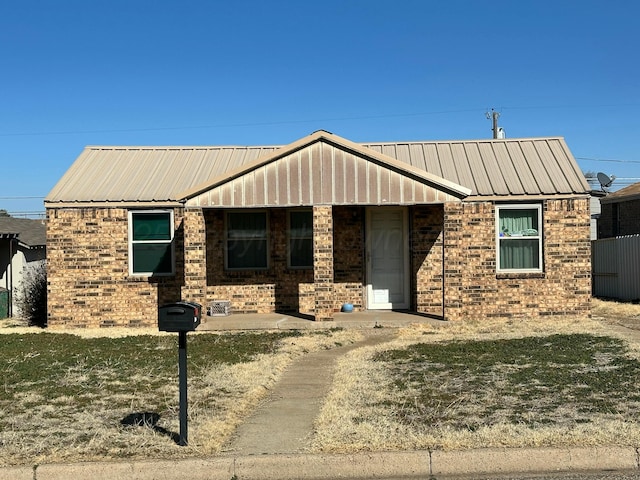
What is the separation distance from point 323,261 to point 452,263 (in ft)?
8.56

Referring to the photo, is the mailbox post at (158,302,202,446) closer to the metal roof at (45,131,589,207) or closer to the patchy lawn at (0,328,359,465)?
the patchy lawn at (0,328,359,465)

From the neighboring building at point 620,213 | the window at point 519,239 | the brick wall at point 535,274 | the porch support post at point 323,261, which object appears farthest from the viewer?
the neighboring building at point 620,213

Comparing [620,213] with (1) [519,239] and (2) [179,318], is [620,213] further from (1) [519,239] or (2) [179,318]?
(2) [179,318]

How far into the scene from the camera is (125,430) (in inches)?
237

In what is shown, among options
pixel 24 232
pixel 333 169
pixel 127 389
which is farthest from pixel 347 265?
pixel 24 232

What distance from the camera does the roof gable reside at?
41.1 ft

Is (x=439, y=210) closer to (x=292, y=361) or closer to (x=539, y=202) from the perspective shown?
(x=539, y=202)

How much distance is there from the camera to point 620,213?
2564 cm

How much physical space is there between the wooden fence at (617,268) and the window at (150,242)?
489 inches

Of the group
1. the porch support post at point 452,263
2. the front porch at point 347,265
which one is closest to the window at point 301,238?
the front porch at point 347,265

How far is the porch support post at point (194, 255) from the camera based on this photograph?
13.1 meters

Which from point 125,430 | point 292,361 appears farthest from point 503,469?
point 292,361

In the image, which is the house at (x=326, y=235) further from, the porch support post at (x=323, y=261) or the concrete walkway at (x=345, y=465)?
the concrete walkway at (x=345, y=465)

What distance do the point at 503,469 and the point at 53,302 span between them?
437 inches
